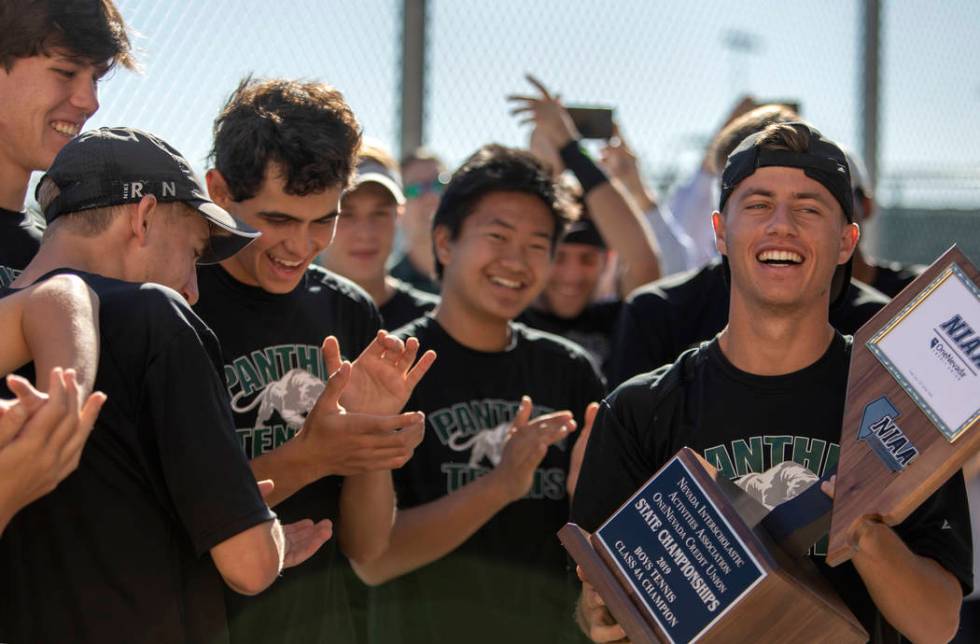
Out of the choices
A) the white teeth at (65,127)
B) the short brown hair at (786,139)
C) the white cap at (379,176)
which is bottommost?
the white teeth at (65,127)

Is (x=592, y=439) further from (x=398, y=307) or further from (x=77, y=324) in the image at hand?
(x=398, y=307)

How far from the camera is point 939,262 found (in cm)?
182

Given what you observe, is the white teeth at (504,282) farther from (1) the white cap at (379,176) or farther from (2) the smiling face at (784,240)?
(2) the smiling face at (784,240)

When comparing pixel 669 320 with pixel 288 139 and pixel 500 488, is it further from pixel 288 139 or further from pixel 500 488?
pixel 288 139

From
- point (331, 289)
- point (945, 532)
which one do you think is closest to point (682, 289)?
point (331, 289)

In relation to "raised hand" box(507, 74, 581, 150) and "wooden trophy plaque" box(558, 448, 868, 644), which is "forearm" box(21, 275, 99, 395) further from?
"raised hand" box(507, 74, 581, 150)

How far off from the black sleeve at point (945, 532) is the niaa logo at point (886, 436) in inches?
13.2

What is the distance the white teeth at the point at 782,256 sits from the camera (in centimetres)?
226

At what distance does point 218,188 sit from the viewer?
106 inches

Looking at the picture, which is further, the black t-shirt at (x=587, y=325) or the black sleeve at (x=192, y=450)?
the black t-shirt at (x=587, y=325)

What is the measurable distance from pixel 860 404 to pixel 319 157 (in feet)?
4.59

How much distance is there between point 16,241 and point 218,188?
482 mm

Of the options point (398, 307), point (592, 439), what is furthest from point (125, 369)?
point (398, 307)

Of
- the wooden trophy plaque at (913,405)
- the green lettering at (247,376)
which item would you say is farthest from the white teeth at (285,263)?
the wooden trophy plaque at (913,405)
